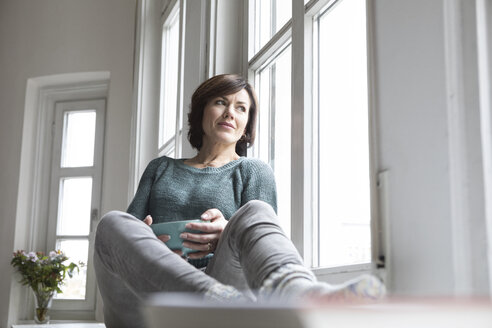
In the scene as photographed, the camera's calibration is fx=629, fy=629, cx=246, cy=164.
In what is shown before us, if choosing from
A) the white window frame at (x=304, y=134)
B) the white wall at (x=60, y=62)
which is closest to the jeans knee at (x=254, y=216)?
the white window frame at (x=304, y=134)

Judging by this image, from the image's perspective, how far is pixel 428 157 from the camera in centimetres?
94

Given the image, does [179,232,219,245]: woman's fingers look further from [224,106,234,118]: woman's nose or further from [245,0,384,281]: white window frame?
[224,106,234,118]: woman's nose

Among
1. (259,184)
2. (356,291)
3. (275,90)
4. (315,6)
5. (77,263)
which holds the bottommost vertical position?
(77,263)

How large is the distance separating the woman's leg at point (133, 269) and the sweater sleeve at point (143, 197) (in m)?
0.38

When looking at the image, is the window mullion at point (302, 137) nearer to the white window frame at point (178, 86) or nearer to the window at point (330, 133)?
the window at point (330, 133)

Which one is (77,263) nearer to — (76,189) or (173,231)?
(76,189)

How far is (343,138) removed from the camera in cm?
153

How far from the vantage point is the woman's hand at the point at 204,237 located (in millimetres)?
1383

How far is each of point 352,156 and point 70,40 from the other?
139 inches

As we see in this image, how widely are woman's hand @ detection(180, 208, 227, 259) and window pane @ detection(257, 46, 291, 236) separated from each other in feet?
1.66

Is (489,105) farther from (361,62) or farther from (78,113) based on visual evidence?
(78,113)

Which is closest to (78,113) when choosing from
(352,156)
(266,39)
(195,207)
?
(266,39)

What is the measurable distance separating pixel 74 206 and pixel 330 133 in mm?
3322

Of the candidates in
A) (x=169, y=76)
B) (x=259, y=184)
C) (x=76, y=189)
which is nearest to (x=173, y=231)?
(x=259, y=184)
